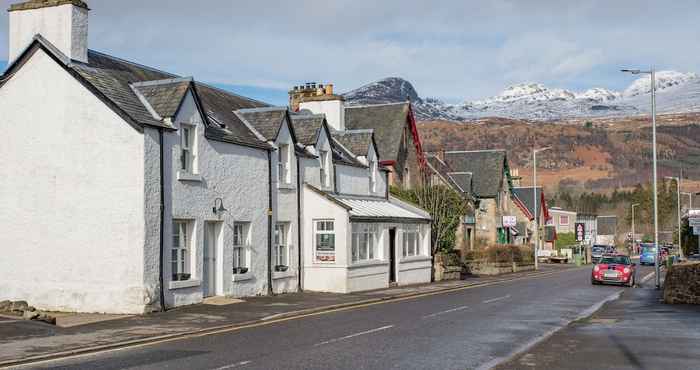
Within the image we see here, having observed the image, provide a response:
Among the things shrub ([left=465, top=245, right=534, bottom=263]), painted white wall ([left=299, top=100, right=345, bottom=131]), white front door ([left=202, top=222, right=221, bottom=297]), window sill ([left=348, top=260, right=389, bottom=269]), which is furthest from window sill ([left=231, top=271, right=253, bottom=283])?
shrub ([left=465, top=245, right=534, bottom=263])

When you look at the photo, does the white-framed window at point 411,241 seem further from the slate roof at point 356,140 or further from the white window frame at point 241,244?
the white window frame at point 241,244

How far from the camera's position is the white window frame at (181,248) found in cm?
2220

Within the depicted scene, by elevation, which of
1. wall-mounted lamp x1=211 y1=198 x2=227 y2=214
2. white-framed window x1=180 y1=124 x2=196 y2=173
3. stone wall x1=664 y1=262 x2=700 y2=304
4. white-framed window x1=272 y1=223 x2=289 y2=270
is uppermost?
white-framed window x1=180 y1=124 x2=196 y2=173

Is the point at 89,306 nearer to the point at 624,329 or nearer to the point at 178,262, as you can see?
the point at 178,262

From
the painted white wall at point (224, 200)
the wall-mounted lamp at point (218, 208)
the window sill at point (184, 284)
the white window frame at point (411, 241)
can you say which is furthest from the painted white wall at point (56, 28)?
the white window frame at point (411, 241)

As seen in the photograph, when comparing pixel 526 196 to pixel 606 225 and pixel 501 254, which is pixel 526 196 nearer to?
pixel 501 254

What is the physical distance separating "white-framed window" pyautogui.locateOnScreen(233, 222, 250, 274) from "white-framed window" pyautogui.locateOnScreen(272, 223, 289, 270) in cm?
208

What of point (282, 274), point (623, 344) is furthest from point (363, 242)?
point (623, 344)

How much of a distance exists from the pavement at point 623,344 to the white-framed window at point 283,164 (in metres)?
12.3

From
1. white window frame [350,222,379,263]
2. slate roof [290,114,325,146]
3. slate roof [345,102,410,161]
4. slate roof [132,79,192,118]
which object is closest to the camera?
slate roof [132,79,192,118]

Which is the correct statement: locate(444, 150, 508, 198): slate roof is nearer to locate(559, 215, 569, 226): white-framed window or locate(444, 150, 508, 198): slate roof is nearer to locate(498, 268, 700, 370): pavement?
locate(498, 268, 700, 370): pavement

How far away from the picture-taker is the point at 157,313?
67.6 ft

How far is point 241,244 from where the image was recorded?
25.9 metres

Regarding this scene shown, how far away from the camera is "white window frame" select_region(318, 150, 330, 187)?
1254 inches
